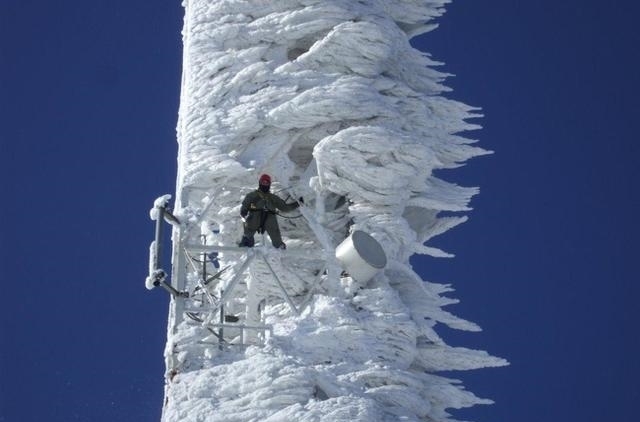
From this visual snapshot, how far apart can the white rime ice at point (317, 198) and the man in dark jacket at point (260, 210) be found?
0.41 m

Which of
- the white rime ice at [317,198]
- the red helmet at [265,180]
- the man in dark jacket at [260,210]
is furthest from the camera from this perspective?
the man in dark jacket at [260,210]

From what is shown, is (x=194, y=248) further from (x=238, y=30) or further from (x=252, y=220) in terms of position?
(x=238, y=30)

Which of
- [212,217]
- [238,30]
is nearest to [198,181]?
[212,217]

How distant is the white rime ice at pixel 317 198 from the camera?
37594mm

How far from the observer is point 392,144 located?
4022cm

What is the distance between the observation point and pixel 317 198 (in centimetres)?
4056

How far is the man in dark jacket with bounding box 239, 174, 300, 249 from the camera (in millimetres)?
38812

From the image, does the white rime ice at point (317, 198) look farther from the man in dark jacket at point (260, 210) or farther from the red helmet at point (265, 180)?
the red helmet at point (265, 180)

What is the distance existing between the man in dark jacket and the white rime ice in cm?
41

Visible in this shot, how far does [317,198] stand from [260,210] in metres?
2.08

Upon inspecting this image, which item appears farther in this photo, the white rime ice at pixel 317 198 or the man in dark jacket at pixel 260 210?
the man in dark jacket at pixel 260 210

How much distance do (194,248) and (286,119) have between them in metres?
3.94

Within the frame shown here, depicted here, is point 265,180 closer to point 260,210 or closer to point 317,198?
point 260,210

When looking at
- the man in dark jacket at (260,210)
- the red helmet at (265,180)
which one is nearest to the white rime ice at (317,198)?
the man in dark jacket at (260,210)
